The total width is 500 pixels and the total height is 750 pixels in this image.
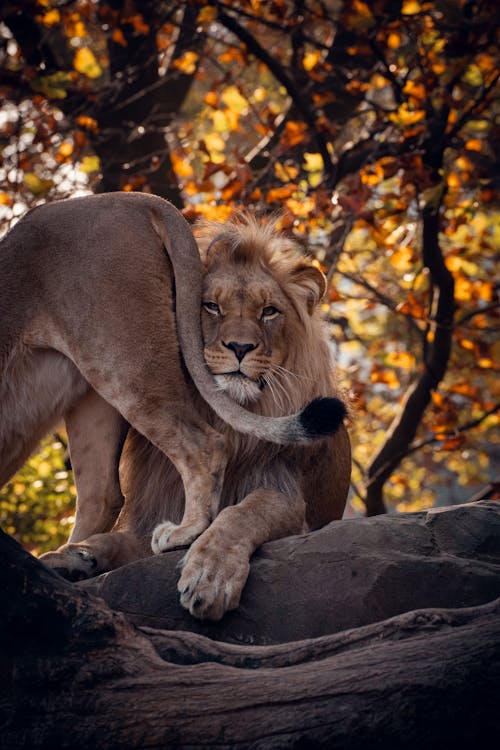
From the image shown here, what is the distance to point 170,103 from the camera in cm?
765

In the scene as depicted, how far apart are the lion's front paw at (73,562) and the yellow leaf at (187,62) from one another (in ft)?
15.5

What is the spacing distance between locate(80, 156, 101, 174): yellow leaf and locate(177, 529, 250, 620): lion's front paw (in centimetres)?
435

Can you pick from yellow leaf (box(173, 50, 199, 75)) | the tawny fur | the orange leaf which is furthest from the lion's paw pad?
yellow leaf (box(173, 50, 199, 75))

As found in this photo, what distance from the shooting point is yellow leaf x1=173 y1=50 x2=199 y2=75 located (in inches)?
278

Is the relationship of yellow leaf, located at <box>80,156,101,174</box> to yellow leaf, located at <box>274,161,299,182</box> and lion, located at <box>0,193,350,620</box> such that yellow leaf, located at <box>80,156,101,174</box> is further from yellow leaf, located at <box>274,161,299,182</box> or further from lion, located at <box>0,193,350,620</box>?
lion, located at <box>0,193,350,620</box>

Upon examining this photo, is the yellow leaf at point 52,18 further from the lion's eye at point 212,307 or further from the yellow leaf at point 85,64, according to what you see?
the lion's eye at point 212,307

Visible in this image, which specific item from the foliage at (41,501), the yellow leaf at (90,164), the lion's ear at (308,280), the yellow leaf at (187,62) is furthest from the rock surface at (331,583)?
the yellow leaf at (187,62)

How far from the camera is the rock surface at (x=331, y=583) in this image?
9.25ft

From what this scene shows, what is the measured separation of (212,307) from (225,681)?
170cm

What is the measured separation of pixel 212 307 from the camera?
359cm

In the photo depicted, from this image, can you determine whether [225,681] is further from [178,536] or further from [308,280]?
[308,280]

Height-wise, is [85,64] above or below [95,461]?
above

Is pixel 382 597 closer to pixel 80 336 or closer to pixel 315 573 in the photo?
pixel 315 573

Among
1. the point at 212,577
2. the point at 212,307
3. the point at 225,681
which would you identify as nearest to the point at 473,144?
the point at 212,307
